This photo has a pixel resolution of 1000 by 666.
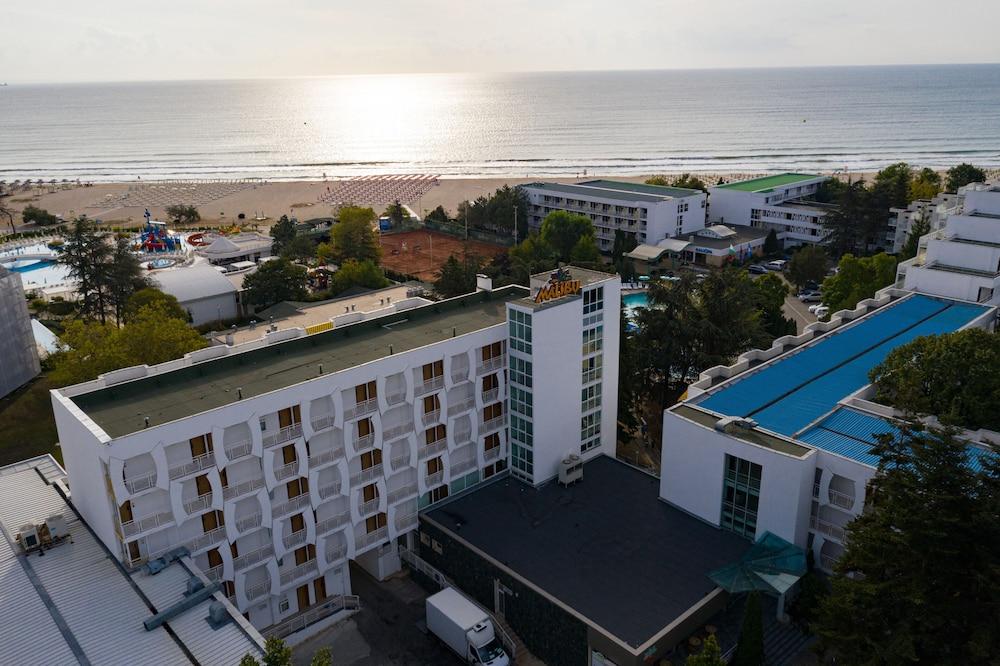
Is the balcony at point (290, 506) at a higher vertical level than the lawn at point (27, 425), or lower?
higher

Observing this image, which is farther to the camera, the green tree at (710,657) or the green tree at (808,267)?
the green tree at (808,267)

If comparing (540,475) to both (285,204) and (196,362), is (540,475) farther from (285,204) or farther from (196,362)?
(285,204)

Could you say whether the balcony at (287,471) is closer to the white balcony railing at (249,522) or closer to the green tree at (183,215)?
the white balcony railing at (249,522)

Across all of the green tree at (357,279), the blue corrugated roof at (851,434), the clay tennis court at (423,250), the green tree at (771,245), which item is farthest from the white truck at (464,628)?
the green tree at (771,245)

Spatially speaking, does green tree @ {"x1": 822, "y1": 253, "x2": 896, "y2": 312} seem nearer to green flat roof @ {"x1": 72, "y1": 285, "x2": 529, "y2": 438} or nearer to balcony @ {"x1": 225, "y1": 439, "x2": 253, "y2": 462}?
green flat roof @ {"x1": 72, "y1": 285, "x2": 529, "y2": 438}

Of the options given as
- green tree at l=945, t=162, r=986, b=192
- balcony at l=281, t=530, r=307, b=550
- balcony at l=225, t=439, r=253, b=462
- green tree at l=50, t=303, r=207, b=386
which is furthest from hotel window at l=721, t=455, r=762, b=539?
green tree at l=945, t=162, r=986, b=192

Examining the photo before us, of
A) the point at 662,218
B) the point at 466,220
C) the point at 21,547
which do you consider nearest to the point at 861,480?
the point at 21,547
